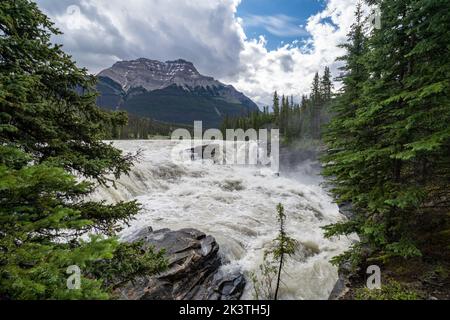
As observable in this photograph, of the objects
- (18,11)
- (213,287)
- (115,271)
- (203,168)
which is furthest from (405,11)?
(203,168)

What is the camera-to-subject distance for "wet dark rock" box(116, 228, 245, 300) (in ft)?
25.7

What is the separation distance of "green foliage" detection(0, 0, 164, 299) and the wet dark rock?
10.3ft

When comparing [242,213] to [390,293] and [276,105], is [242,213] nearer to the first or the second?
[390,293]

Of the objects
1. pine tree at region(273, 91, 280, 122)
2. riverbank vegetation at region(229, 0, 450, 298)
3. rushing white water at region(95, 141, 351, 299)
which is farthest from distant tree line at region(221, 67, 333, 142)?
riverbank vegetation at region(229, 0, 450, 298)

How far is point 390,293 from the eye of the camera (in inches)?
259

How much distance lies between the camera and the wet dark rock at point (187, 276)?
7.83m

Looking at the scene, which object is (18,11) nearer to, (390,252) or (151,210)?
(390,252)

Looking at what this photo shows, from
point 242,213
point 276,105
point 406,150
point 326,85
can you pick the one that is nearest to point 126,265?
point 406,150

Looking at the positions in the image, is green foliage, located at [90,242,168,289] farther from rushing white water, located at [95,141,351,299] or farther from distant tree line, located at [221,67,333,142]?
distant tree line, located at [221,67,333,142]

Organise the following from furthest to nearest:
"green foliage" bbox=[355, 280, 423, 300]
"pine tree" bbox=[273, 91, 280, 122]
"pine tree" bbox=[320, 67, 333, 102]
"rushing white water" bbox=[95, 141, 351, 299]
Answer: "pine tree" bbox=[273, 91, 280, 122] < "pine tree" bbox=[320, 67, 333, 102] < "rushing white water" bbox=[95, 141, 351, 299] < "green foliage" bbox=[355, 280, 423, 300]

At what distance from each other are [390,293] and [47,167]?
802 cm

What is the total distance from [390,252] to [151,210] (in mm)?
13541

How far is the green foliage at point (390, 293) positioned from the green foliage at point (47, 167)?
5686 millimetres

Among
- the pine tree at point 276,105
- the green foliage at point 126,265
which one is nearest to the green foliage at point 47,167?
the green foliage at point 126,265
